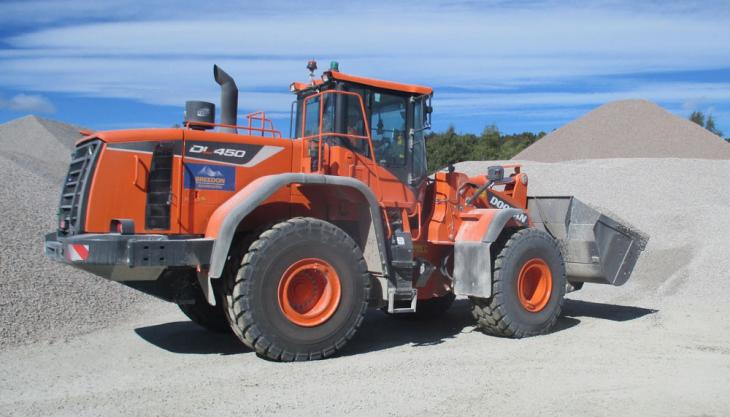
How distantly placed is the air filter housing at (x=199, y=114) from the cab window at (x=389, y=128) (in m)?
1.66

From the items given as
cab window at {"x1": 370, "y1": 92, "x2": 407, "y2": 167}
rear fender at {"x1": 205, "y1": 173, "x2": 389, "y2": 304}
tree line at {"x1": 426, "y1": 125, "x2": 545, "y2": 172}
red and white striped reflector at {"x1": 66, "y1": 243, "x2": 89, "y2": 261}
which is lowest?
red and white striped reflector at {"x1": 66, "y1": 243, "x2": 89, "y2": 261}

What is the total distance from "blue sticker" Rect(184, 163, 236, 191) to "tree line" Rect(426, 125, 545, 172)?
1065 inches

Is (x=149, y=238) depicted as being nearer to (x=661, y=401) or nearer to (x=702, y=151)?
(x=661, y=401)

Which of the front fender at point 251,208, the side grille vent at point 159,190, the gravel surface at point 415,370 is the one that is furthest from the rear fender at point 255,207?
the gravel surface at point 415,370

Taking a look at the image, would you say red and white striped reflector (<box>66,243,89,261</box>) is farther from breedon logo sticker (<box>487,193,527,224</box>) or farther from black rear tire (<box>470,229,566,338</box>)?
breedon logo sticker (<box>487,193,527,224</box>)

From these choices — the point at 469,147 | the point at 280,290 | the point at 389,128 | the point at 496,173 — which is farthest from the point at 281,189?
the point at 469,147

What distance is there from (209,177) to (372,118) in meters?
1.90

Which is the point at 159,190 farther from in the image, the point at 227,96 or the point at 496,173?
the point at 496,173

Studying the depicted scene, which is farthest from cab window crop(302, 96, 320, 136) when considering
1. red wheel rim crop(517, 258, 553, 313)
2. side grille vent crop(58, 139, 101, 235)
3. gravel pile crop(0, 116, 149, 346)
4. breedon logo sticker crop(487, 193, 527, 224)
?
gravel pile crop(0, 116, 149, 346)

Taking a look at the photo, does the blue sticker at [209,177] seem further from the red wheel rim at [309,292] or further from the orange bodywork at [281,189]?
the red wheel rim at [309,292]

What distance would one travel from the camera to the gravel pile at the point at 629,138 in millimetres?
35344

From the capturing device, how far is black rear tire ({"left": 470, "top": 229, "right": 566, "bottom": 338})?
7.43 metres

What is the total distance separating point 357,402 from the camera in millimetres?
4930

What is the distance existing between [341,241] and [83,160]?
2.46m
